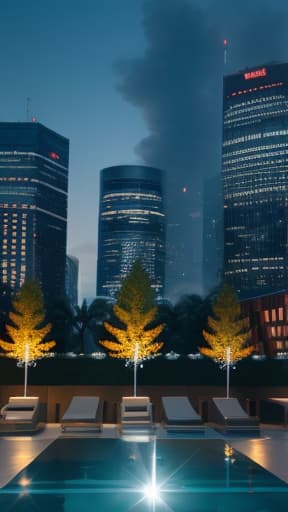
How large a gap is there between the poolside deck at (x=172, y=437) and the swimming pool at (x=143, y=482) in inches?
11.1

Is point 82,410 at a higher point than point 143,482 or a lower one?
higher

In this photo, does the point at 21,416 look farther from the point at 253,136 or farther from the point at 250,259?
the point at 253,136

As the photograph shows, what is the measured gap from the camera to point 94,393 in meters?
23.8

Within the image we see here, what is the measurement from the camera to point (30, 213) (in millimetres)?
176375

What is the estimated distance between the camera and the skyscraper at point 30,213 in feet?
579

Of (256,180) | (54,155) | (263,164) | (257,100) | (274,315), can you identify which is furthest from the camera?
(54,155)

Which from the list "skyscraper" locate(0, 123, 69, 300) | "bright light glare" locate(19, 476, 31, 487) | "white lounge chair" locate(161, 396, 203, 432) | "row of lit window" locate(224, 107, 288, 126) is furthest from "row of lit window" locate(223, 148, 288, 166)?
"bright light glare" locate(19, 476, 31, 487)

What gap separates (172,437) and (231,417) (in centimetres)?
176

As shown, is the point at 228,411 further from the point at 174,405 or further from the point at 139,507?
the point at 139,507

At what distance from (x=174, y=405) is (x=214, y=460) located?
587cm

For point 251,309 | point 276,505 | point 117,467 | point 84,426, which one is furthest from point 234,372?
point 251,309

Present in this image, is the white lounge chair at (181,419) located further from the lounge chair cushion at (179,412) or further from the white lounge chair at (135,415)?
the white lounge chair at (135,415)

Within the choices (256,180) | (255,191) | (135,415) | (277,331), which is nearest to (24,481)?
(135,415)

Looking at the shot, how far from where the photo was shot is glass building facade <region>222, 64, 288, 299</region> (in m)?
141
